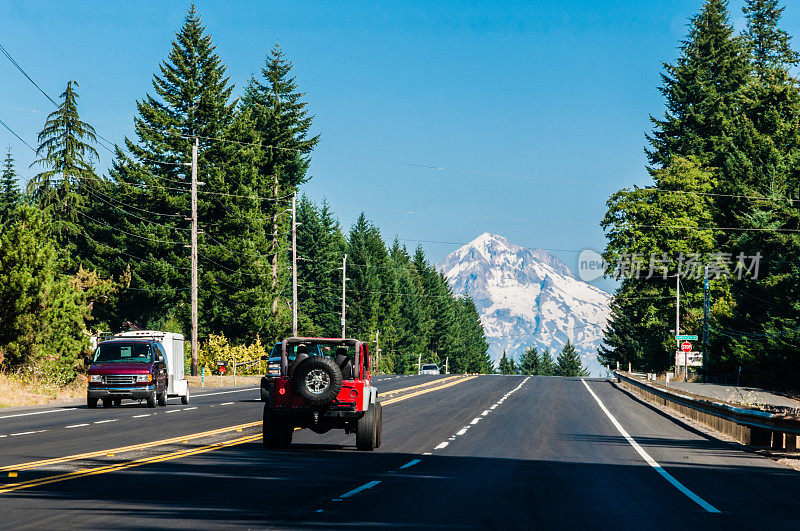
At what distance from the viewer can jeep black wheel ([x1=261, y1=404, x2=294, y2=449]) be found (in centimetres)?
2036

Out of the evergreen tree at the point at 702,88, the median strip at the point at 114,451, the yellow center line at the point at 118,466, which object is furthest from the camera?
the evergreen tree at the point at 702,88

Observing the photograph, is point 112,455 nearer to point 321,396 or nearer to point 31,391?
point 321,396

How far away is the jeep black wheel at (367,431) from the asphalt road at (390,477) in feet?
1.84

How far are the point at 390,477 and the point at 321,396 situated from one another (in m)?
4.40

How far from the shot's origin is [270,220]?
331 ft

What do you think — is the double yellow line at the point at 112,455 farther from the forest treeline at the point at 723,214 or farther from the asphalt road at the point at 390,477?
the forest treeline at the point at 723,214

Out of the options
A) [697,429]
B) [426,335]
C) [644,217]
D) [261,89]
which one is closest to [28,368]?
[697,429]

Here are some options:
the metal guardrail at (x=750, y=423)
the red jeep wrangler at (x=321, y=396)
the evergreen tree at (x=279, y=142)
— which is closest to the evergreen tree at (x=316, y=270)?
the evergreen tree at (x=279, y=142)

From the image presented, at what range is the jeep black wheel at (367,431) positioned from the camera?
20375 millimetres

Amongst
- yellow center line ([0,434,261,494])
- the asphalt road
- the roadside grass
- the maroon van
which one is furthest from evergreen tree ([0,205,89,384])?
yellow center line ([0,434,261,494])

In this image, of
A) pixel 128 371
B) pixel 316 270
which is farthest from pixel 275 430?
pixel 316 270

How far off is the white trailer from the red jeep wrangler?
626 inches

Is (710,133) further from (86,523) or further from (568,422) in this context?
(86,523)

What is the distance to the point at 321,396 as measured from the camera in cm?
1958
